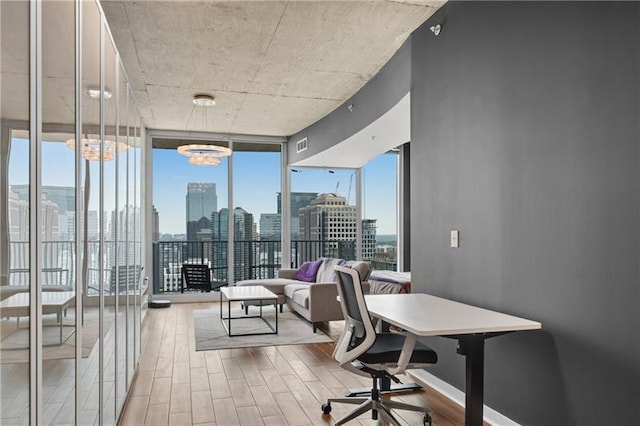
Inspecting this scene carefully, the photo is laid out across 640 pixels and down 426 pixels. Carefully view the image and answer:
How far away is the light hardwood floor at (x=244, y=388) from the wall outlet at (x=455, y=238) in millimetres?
1101

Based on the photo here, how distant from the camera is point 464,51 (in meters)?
3.32

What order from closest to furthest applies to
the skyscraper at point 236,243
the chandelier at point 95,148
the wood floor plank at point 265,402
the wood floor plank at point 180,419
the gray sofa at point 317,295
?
the chandelier at point 95,148, the wood floor plank at point 180,419, the wood floor plank at point 265,402, the gray sofa at point 317,295, the skyscraper at point 236,243

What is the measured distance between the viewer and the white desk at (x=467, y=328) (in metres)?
2.38

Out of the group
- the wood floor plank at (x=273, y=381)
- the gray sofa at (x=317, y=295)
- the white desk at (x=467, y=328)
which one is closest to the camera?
the white desk at (x=467, y=328)

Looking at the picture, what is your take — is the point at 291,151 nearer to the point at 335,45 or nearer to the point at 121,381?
the point at 335,45

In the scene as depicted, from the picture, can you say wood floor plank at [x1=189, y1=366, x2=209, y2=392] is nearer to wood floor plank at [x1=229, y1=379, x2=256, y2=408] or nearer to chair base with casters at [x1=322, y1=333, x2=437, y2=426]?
wood floor plank at [x1=229, y1=379, x2=256, y2=408]

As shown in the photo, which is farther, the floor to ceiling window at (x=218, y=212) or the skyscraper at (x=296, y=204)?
the skyscraper at (x=296, y=204)

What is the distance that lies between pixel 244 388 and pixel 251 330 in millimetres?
2055

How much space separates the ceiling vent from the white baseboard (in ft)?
14.9

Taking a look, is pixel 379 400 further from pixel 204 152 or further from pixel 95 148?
pixel 204 152

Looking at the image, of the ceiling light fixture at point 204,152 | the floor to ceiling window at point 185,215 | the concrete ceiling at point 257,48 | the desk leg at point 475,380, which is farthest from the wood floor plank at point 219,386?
the floor to ceiling window at point 185,215

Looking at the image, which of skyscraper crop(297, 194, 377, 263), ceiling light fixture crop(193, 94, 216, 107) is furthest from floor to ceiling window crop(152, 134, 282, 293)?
ceiling light fixture crop(193, 94, 216, 107)

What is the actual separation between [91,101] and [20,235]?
1.06m

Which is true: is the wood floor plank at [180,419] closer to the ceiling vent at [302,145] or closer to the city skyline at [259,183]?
the ceiling vent at [302,145]
